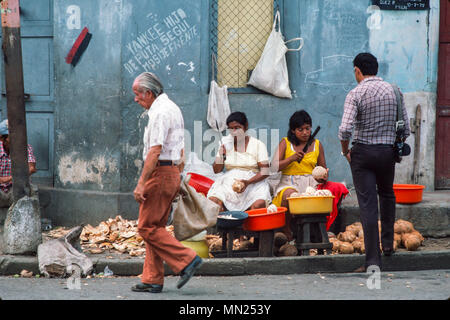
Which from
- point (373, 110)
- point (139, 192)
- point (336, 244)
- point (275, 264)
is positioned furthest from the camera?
point (336, 244)

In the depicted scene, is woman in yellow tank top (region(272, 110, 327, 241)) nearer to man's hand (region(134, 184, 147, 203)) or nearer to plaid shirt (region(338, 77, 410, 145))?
plaid shirt (region(338, 77, 410, 145))

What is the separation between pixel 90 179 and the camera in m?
8.68

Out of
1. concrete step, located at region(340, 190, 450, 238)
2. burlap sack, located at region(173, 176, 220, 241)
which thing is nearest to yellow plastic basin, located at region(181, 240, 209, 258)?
burlap sack, located at region(173, 176, 220, 241)

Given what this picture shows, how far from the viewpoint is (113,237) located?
308 inches

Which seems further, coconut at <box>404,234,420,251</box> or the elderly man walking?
coconut at <box>404,234,420,251</box>

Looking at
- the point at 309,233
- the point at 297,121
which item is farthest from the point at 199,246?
the point at 297,121

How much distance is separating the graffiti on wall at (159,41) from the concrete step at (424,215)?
3.08 m

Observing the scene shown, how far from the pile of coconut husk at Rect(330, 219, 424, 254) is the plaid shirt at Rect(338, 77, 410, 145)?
4.36 feet

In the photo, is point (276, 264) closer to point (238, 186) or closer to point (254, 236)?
point (254, 236)

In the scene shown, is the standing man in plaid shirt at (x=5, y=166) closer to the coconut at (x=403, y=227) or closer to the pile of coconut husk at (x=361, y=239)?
the pile of coconut husk at (x=361, y=239)

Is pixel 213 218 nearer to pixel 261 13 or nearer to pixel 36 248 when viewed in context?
pixel 36 248

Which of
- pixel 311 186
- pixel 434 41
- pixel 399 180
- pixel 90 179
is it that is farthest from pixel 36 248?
pixel 434 41

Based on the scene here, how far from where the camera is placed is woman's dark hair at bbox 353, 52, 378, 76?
6.13 meters

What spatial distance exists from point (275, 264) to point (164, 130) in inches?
85.9
